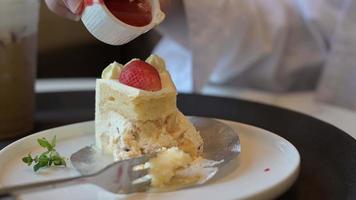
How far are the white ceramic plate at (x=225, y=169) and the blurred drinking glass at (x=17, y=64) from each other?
0.29 ft

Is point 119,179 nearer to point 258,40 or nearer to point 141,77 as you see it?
point 141,77

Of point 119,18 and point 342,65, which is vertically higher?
point 119,18

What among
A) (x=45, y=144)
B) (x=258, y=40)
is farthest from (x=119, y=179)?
(x=258, y=40)

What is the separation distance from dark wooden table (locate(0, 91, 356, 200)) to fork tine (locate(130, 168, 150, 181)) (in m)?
0.11

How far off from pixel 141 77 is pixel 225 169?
0.36 feet

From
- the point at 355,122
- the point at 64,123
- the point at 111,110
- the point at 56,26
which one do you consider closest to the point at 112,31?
the point at 111,110

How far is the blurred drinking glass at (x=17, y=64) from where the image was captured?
67 centimetres

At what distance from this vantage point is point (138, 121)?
558 mm

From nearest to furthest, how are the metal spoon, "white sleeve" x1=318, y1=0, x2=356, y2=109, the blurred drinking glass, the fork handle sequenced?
1. the fork handle
2. the metal spoon
3. the blurred drinking glass
4. "white sleeve" x1=318, y1=0, x2=356, y2=109

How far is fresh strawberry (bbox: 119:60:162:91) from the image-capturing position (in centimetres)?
56

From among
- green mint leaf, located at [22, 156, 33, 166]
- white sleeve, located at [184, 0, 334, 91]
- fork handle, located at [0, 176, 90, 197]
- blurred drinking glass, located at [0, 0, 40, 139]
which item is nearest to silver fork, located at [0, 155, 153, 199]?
fork handle, located at [0, 176, 90, 197]

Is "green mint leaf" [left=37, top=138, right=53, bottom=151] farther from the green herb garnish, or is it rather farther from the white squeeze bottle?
the white squeeze bottle

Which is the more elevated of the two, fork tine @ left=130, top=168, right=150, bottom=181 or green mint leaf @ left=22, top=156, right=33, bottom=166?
fork tine @ left=130, top=168, right=150, bottom=181

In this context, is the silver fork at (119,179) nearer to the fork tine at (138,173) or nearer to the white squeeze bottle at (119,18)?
the fork tine at (138,173)
